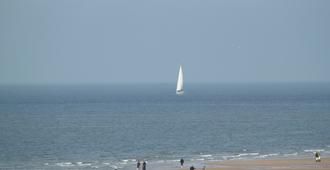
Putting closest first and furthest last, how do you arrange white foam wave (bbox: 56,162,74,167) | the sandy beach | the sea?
the sandy beach
white foam wave (bbox: 56,162,74,167)
the sea

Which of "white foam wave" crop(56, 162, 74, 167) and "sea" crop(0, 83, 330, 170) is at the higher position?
"sea" crop(0, 83, 330, 170)

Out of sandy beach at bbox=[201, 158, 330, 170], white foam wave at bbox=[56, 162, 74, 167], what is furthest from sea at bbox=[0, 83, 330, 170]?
sandy beach at bbox=[201, 158, 330, 170]

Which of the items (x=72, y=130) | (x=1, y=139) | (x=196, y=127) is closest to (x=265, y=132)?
(x=196, y=127)

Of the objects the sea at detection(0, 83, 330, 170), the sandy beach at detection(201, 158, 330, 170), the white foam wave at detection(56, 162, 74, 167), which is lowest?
the white foam wave at detection(56, 162, 74, 167)

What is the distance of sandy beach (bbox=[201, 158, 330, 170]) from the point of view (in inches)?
2601

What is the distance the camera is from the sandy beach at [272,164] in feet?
217

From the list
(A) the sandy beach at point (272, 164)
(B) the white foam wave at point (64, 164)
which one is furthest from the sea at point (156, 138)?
(A) the sandy beach at point (272, 164)

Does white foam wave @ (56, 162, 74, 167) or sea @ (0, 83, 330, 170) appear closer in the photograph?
white foam wave @ (56, 162, 74, 167)

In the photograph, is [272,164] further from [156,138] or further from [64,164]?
[156,138]

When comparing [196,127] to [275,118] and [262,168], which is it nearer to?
[275,118]

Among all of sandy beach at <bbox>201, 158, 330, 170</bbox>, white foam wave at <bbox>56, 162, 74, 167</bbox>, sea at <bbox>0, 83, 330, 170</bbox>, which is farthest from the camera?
sea at <bbox>0, 83, 330, 170</bbox>

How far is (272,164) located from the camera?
68875 mm

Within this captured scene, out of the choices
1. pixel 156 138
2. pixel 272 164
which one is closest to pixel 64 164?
pixel 272 164

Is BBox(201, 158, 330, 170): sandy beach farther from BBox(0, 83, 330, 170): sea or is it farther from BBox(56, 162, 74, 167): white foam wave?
BBox(56, 162, 74, 167): white foam wave
